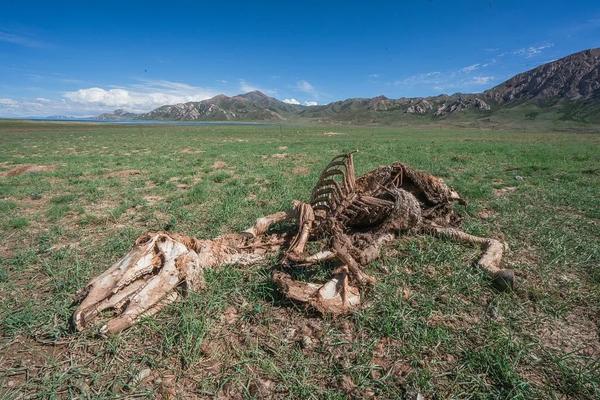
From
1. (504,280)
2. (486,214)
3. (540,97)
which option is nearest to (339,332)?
(504,280)

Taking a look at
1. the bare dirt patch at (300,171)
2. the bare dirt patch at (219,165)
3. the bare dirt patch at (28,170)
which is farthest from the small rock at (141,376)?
the bare dirt patch at (28,170)

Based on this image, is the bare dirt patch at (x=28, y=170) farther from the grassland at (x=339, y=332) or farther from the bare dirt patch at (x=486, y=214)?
the bare dirt patch at (x=486, y=214)

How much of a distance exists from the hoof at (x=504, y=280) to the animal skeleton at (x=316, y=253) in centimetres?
1

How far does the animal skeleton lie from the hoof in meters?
0.01

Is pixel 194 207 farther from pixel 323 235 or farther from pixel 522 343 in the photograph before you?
pixel 522 343

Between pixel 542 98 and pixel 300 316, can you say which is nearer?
pixel 300 316

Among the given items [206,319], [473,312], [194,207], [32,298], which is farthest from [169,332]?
[194,207]

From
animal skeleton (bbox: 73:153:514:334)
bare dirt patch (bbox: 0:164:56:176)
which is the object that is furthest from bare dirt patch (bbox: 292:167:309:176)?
bare dirt patch (bbox: 0:164:56:176)

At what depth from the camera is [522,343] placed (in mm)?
3020

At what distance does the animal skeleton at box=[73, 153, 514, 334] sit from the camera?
3.13 m

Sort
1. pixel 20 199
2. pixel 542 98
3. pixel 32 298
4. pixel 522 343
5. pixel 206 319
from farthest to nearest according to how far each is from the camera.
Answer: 1. pixel 542 98
2. pixel 20 199
3. pixel 32 298
4. pixel 206 319
5. pixel 522 343

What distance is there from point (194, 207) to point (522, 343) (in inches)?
292

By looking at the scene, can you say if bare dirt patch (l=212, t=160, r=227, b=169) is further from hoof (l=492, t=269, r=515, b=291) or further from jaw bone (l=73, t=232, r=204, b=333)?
hoof (l=492, t=269, r=515, b=291)

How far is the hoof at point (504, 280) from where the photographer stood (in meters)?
3.86
